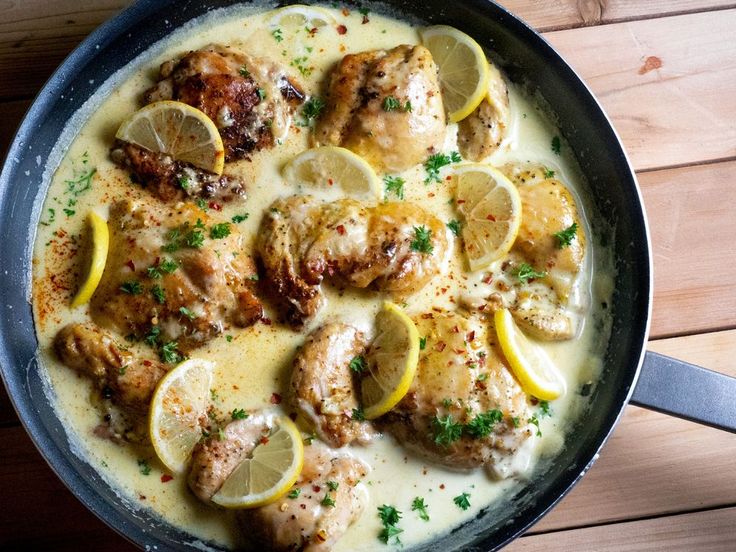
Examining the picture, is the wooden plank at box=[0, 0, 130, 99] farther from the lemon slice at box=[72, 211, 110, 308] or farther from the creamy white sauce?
the lemon slice at box=[72, 211, 110, 308]

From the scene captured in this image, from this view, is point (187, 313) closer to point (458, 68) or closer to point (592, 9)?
point (458, 68)

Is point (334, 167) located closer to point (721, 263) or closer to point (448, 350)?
point (448, 350)

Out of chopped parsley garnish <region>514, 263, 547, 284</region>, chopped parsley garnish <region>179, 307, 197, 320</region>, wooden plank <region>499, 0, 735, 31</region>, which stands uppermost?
wooden plank <region>499, 0, 735, 31</region>

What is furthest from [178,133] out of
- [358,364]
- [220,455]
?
[220,455]

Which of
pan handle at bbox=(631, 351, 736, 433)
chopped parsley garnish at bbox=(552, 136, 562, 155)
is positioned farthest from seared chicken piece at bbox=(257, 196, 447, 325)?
pan handle at bbox=(631, 351, 736, 433)

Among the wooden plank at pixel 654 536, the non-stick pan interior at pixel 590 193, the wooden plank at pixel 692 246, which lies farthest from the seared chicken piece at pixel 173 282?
the wooden plank at pixel 692 246

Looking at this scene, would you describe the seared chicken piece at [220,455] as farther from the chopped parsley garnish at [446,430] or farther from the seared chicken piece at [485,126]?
the seared chicken piece at [485,126]

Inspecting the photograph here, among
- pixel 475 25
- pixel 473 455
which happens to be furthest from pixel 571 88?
pixel 473 455
